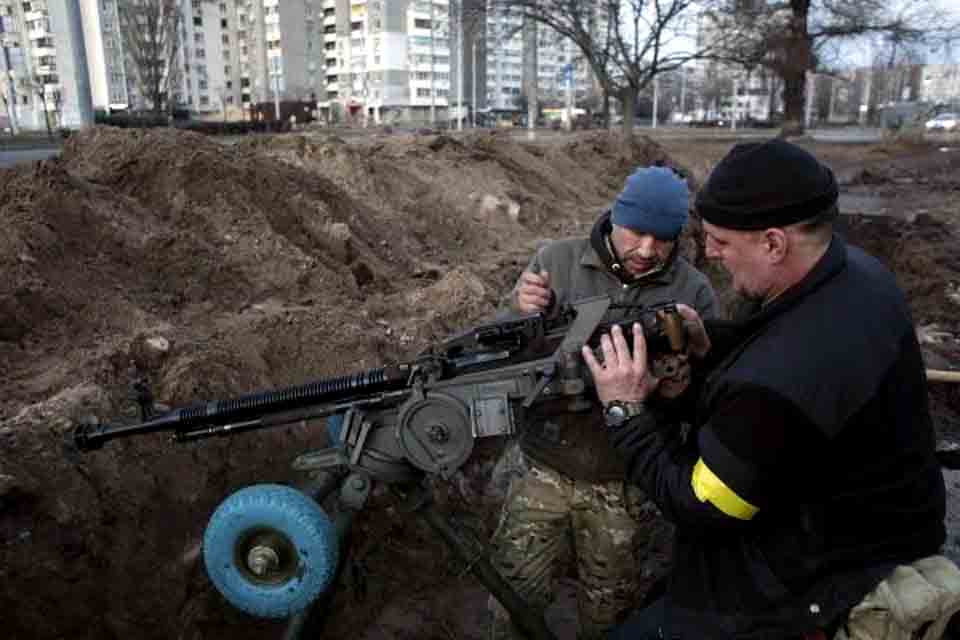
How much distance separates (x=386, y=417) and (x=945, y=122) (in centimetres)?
5235

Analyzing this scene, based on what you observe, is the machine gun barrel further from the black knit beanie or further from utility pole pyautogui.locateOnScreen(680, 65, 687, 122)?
utility pole pyautogui.locateOnScreen(680, 65, 687, 122)

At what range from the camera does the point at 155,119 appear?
111ft

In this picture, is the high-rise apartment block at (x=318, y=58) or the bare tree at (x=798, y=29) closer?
the bare tree at (x=798, y=29)

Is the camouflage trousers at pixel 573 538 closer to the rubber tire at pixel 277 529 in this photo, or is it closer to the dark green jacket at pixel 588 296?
the dark green jacket at pixel 588 296

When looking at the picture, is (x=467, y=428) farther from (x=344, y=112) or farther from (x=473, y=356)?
(x=344, y=112)

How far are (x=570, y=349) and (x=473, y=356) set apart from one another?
295 millimetres

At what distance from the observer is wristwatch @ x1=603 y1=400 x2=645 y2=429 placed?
1853 millimetres

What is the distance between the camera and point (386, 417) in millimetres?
2061

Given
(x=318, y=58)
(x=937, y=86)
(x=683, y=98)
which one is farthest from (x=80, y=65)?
(x=937, y=86)

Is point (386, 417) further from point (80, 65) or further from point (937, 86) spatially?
point (937, 86)

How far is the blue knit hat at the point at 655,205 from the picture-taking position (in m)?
2.44

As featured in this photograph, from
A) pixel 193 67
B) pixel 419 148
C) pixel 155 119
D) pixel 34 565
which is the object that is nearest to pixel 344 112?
pixel 193 67

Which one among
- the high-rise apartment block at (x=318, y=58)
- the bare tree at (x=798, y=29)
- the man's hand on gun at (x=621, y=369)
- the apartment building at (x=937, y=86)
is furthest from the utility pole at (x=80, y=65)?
the apartment building at (x=937, y=86)

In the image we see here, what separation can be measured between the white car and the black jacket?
155 feet
